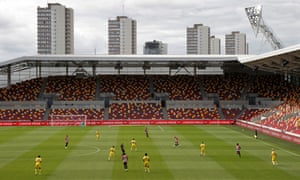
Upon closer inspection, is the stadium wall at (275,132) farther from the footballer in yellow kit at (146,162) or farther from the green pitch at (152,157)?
the footballer in yellow kit at (146,162)

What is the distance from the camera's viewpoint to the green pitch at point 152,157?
28500mm

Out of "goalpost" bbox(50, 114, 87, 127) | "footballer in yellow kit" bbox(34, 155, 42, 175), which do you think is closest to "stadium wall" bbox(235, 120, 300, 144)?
"goalpost" bbox(50, 114, 87, 127)

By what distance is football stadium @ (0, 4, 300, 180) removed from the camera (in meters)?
31.4

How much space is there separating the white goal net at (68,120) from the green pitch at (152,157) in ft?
45.6

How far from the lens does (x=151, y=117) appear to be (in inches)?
2913

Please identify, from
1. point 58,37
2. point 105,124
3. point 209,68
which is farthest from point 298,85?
point 58,37

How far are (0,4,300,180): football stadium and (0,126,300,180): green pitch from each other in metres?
0.07

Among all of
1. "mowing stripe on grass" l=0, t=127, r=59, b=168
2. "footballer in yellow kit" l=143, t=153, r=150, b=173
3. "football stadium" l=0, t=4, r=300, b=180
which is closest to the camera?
"footballer in yellow kit" l=143, t=153, r=150, b=173

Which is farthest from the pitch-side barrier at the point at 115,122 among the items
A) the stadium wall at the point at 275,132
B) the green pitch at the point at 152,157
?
the green pitch at the point at 152,157

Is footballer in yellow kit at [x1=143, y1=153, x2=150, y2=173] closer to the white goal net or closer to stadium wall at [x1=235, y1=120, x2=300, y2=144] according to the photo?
stadium wall at [x1=235, y1=120, x2=300, y2=144]

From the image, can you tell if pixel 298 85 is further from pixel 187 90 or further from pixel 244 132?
pixel 244 132

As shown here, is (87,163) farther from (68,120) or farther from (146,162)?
(68,120)

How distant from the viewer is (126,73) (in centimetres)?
9106

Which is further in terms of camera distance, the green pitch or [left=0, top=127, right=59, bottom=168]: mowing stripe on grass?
[left=0, top=127, right=59, bottom=168]: mowing stripe on grass
